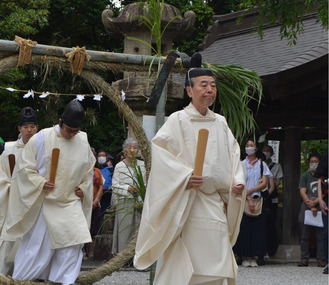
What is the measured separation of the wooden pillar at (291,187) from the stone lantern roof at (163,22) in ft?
8.81

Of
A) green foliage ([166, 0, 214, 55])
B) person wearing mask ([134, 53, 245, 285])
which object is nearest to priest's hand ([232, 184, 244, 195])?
person wearing mask ([134, 53, 245, 285])

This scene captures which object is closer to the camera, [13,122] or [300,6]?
[300,6]

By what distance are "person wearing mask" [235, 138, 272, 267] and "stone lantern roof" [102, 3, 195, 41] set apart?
115 inches

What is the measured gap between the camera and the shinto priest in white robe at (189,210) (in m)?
5.92

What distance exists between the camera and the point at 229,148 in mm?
6324

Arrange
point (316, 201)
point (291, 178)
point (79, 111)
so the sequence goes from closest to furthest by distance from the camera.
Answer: point (79, 111) < point (316, 201) < point (291, 178)

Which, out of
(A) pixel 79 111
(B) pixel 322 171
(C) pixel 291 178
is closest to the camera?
(A) pixel 79 111

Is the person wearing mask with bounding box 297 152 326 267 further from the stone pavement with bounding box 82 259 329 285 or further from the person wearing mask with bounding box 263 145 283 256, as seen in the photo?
the person wearing mask with bounding box 263 145 283 256

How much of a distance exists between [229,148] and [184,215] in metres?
0.73

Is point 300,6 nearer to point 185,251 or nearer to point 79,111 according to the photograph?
point 79,111

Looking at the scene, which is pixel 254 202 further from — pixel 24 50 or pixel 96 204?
pixel 24 50

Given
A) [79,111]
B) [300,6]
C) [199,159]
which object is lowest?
[199,159]

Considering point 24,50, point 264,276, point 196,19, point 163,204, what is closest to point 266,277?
point 264,276

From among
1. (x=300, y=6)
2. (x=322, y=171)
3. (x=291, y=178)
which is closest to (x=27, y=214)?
(x=322, y=171)
